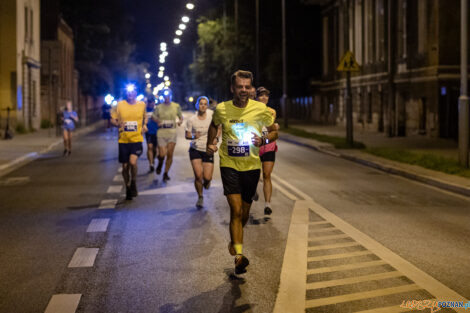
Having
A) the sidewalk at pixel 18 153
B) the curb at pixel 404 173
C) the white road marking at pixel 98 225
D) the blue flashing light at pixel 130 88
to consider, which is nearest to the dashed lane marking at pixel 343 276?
the white road marking at pixel 98 225

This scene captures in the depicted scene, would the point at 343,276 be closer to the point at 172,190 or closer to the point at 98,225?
the point at 98,225

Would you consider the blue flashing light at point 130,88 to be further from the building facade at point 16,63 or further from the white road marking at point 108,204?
the building facade at point 16,63

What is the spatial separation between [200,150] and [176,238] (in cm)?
351

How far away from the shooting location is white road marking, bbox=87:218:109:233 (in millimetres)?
9577

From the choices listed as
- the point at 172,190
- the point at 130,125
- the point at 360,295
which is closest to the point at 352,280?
the point at 360,295

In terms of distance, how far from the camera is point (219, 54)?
189 feet

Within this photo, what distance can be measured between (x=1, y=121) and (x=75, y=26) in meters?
33.6

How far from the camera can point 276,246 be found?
830cm

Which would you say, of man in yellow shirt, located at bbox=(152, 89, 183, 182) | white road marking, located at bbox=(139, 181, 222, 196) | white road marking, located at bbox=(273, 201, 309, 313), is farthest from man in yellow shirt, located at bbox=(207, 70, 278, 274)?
man in yellow shirt, located at bbox=(152, 89, 183, 182)

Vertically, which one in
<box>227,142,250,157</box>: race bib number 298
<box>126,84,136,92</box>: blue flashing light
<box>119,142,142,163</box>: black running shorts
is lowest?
<box>119,142,142,163</box>: black running shorts

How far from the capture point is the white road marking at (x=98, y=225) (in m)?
9.58

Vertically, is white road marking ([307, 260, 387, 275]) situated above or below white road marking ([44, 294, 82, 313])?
above

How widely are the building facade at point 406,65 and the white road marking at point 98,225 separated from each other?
22577mm

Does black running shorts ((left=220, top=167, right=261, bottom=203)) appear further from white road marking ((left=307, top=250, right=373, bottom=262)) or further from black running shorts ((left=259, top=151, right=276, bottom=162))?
black running shorts ((left=259, top=151, right=276, bottom=162))
